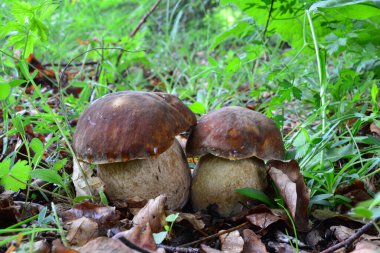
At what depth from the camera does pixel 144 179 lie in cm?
189

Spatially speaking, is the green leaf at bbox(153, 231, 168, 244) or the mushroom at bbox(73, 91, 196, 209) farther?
the mushroom at bbox(73, 91, 196, 209)

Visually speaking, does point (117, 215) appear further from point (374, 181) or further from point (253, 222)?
point (374, 181)

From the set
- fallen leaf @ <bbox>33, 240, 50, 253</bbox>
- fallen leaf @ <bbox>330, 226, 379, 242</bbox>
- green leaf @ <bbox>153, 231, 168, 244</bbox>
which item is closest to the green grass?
fallen leaf @ <bbox>330, 226, 379, 242</bbox>

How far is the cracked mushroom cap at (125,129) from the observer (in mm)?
1655

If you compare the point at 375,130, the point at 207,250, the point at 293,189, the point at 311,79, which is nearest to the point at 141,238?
the point at 207,250

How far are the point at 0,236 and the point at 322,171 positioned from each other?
142 centimetres

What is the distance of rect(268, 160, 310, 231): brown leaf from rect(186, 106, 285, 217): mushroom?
0.07m

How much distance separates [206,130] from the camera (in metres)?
1.87

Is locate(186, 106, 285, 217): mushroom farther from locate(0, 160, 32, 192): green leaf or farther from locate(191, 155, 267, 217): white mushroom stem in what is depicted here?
locate(0, 160, 32, 192): green leaf

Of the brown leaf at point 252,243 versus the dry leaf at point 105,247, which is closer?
the dry leaf at point 105,247

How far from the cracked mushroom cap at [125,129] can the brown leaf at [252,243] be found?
0.50 m

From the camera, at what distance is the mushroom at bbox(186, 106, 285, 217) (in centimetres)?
178

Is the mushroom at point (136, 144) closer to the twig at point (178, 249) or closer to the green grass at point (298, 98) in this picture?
the green grass at point (298, 98)

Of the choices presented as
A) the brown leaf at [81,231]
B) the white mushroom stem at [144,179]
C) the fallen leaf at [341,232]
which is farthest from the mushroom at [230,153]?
A: the brown leaf at [81,231]
